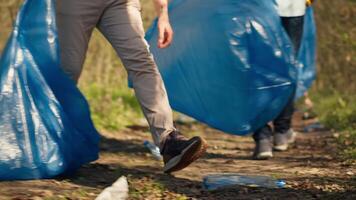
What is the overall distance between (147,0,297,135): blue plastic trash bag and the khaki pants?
92cm

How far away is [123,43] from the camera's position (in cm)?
376

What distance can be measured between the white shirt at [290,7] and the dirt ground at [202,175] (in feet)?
2.78

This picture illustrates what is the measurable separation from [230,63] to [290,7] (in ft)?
2.06

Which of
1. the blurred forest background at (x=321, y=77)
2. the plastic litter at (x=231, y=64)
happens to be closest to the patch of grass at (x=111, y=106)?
the blurred forest background at (x=321, y=77)

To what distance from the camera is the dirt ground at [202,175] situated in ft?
11.5

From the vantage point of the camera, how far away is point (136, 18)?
150 inches

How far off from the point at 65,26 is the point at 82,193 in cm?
81

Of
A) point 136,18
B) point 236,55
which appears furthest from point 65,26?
point 236,55

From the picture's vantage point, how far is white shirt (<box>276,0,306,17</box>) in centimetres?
496

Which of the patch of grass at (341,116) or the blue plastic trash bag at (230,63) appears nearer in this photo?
the blue plastic trash bag at (230,63)

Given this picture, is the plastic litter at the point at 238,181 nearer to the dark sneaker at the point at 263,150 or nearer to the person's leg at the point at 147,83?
the person's leg at the point at 147,83

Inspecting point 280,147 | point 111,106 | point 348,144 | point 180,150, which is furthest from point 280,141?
point 111,106

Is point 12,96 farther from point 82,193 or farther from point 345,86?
point 345,86

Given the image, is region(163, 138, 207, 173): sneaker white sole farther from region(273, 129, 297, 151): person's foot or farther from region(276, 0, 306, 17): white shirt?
region(273, 129, 297, 151): person's foot
